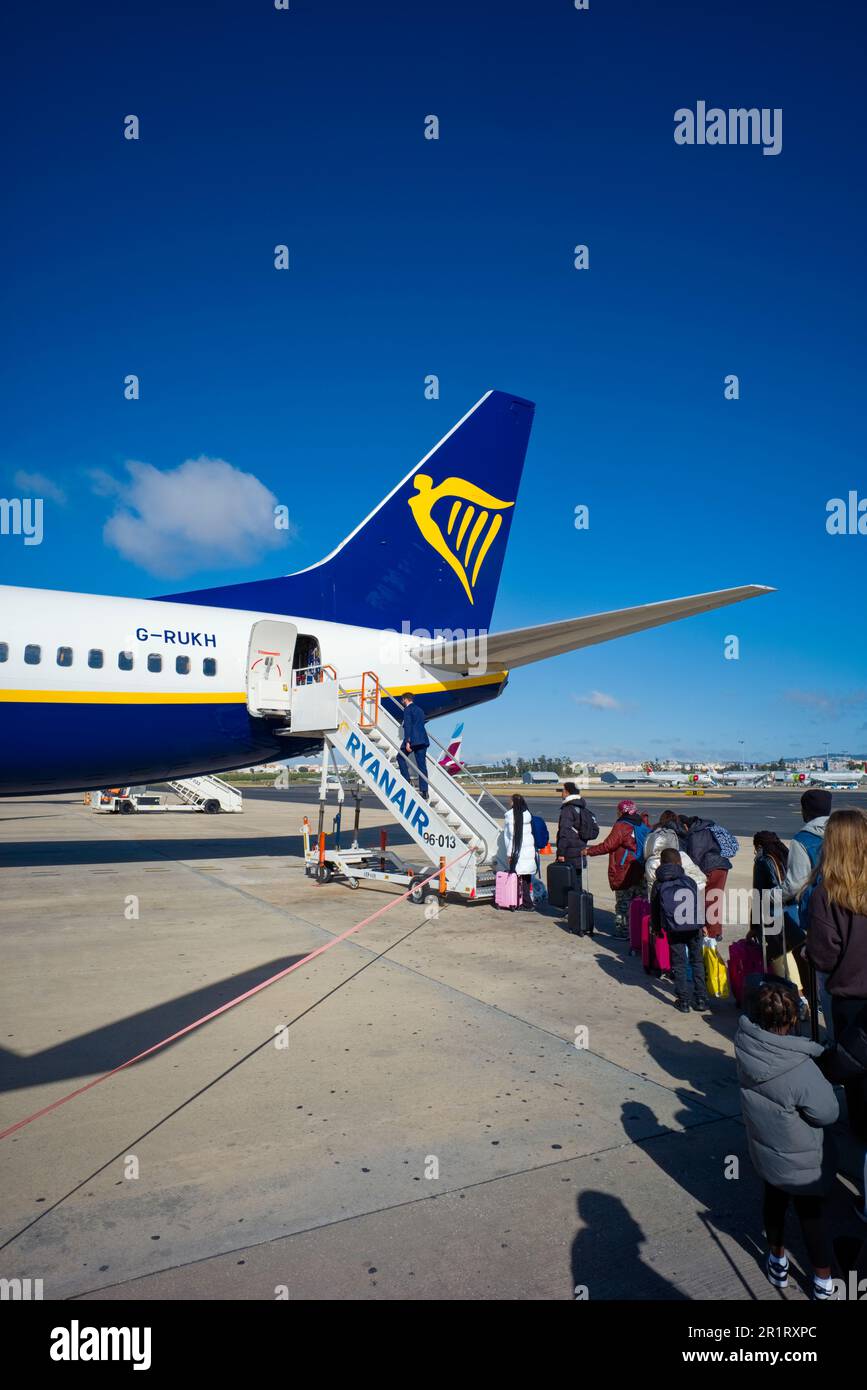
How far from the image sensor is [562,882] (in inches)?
427

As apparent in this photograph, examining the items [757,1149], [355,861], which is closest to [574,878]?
[355,861]

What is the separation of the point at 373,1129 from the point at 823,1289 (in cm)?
255

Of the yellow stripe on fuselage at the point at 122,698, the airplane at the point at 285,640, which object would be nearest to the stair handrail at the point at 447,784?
the airplane at the point at 285,640

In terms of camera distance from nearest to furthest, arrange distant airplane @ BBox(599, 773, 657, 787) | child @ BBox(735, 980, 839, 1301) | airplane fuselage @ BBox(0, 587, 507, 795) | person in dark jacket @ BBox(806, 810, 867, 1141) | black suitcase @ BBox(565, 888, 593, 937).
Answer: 1. child @ BBox(735, 980, 839, 1301)
2. person in dark jacket @ BBox(806, 810, 867, 1141)
3. black suitcase @ BBox(565, 888, 593, 937)
4. airplane fuselage @ BBox(0, 587, 507, 795)
5. distant airplane @ BBox(599, 773, 657, 787)

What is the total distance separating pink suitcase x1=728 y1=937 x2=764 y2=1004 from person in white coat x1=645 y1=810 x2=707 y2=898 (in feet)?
3.92

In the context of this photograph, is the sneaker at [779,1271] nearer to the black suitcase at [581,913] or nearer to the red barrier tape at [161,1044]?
the red barrier tape at [161,1044]

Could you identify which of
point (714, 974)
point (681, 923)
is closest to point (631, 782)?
point (714, 974)

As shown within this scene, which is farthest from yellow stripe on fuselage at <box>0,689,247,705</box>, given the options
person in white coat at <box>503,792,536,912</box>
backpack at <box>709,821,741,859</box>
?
backpack at <box>709,821,741,859</box>

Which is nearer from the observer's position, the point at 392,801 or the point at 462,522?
the point at 392,801

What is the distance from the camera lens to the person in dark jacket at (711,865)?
834cm

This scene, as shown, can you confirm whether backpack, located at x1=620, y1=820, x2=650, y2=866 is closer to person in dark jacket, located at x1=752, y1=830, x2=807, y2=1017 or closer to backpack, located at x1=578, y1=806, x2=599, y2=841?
backpack, located at x1=578, y1=806, x2=599, y2=841

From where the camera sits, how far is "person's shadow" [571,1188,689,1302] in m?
3.32

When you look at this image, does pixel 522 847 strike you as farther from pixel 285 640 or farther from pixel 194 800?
pixel 194 800
